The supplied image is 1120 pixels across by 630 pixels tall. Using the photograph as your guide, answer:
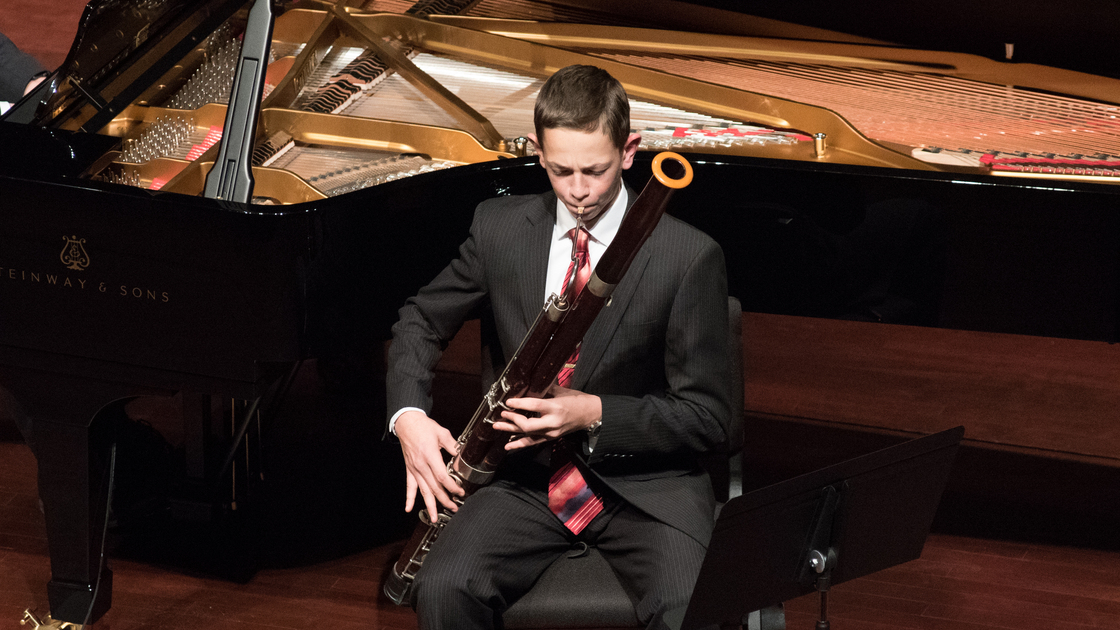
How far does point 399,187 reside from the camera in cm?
217

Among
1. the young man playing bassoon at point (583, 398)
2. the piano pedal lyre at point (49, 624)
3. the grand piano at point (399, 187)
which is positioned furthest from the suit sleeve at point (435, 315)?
the piano pedal lyre at point (49, 624)

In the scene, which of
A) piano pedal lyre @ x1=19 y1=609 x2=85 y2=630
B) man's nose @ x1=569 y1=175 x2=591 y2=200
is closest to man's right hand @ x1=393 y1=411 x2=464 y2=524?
man's nose @ x1=569 y1=175 x2=591 y2=200

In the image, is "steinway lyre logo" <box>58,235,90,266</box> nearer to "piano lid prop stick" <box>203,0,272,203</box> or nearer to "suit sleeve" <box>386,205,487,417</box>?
"piano lid prop stick" <box>203,0,272,203</box>

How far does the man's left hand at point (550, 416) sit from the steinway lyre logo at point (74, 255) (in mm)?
850

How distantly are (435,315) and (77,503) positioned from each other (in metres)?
0.80

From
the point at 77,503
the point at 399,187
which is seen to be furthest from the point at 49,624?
the point at 399,187

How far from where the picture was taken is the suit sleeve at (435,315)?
198cm

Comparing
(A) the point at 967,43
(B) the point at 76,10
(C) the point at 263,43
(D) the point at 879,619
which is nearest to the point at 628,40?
(A) the point at 967,43

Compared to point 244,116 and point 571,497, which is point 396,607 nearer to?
point 571,497

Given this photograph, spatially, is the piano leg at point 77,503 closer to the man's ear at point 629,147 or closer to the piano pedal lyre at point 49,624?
the piano pedal lyre at point 49,624

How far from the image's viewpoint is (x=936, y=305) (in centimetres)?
235

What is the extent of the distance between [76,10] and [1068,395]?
4301mm

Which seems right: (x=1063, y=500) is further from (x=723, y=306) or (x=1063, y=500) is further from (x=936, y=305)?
(x=723, y=306)

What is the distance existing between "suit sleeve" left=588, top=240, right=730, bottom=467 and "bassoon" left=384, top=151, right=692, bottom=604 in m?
0.18
